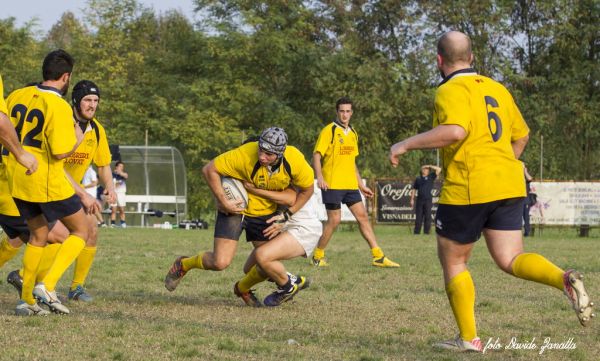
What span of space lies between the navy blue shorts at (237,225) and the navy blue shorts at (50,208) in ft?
4.37

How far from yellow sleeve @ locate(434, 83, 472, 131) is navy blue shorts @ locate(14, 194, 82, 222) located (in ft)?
10.4

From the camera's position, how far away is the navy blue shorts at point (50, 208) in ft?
25.5

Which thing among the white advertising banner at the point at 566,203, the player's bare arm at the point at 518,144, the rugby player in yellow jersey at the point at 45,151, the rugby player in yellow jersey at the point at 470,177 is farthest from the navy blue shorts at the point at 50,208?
the white advertising banner at the point at 566,203

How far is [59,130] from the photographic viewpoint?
7609mm

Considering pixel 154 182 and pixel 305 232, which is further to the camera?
pixel 154 182

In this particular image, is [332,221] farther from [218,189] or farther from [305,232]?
[218,189]

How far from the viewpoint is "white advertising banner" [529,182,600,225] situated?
86.2 ft

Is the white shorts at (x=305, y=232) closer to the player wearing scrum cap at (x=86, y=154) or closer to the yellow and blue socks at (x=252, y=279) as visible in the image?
the yellow and blue socks at (x=252, y=279)

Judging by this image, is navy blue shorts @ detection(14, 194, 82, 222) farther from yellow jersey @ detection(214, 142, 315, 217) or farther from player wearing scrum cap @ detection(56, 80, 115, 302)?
yellow jersey @ detection(214, 142, 315, 217)

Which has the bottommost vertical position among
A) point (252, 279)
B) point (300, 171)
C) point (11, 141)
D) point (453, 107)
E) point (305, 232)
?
point (252, 279)

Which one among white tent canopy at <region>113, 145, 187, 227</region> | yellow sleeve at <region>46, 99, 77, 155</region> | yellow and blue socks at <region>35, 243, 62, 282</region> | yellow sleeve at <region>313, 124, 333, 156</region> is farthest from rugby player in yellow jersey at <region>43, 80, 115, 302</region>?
white tent canopy at <region>113, 145, 187, 227</region>

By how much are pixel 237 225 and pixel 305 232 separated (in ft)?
2.00

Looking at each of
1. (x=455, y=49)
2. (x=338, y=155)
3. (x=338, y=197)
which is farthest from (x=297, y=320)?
(x=338, y=155)

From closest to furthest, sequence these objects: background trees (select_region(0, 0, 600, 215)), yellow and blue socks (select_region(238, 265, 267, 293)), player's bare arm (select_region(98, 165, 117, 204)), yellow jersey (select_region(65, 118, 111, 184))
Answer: yellow and blue socks (select_region(238, 265, 267, 293)) → yellow jersey (select_region(65, 118, 111, 184)) → player's bare arm (select_region(98, 165, 117, 204)) → background trees (select_region(0, 0, 600, 215))
